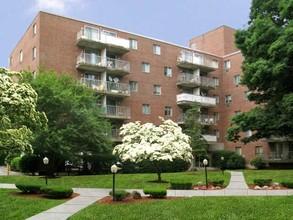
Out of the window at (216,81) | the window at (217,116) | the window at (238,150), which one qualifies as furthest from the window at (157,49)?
the window at (238,150)

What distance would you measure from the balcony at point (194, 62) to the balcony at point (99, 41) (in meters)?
8.53

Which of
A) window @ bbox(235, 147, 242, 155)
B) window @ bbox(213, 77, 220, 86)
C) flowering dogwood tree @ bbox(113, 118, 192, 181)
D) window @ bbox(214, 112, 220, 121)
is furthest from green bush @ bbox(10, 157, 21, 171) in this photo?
window @ bbox(213, 77, 220, 86)

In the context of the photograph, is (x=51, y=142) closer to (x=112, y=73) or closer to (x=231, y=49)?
(x=112, y=73)

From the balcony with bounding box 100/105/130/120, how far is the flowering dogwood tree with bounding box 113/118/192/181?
16104 millimetres

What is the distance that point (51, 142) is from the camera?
2441cm

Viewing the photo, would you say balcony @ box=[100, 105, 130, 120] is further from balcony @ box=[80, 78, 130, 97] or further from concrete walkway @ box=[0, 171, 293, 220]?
concrete walkway @ box=[0, 171, 293, 220]

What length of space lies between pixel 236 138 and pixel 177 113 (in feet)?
47.1

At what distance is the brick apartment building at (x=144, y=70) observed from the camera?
123 ft

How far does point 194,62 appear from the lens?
46969mm

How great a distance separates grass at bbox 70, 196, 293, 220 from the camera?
440 inches

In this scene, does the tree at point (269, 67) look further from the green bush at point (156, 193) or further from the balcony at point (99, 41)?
the green bush at point (156, 193)

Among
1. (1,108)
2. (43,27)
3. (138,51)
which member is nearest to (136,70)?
(138,51)

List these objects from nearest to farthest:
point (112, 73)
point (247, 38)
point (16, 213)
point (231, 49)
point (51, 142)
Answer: point (16, 213), point (51, 142), point (247, 38), point (112, 73), point (231, 49)

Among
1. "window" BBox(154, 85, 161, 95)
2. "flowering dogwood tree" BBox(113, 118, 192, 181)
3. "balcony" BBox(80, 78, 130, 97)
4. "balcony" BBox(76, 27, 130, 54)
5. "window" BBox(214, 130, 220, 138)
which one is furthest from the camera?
"window" BBox(214, 130, 220, 138)
